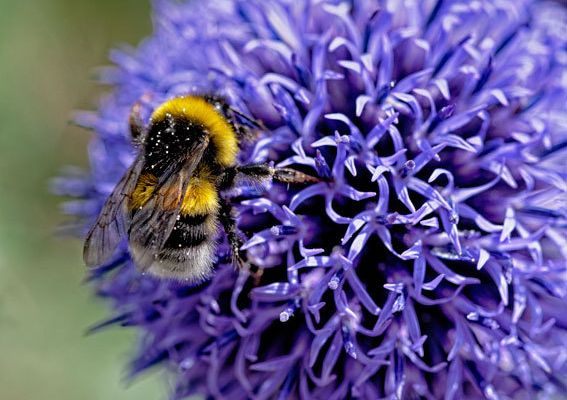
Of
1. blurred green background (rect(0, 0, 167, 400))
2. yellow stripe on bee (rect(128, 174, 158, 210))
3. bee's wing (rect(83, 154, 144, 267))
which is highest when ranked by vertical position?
yellow stripe on bee (rect(128, 174, 158, 210))

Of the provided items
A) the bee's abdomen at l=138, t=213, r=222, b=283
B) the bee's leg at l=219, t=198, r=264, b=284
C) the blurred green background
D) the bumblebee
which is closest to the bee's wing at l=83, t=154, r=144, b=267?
the bumblebee

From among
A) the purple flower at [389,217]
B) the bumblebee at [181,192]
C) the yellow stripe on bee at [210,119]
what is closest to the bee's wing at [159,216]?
the bumblebee at [181,192]

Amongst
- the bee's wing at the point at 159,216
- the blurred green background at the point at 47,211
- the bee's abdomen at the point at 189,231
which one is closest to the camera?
the bee's wing at the point at 159,216

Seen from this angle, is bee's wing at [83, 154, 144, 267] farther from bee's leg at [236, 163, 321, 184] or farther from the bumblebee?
bee's leg at [236, 163, 321, 184]

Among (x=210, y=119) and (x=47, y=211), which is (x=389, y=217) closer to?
(x=210, y=119)

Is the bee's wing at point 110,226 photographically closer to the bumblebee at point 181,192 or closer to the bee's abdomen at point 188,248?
the bumblebee at point 181,192

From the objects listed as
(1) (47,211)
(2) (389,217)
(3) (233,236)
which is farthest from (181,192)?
(1) (47,211)
